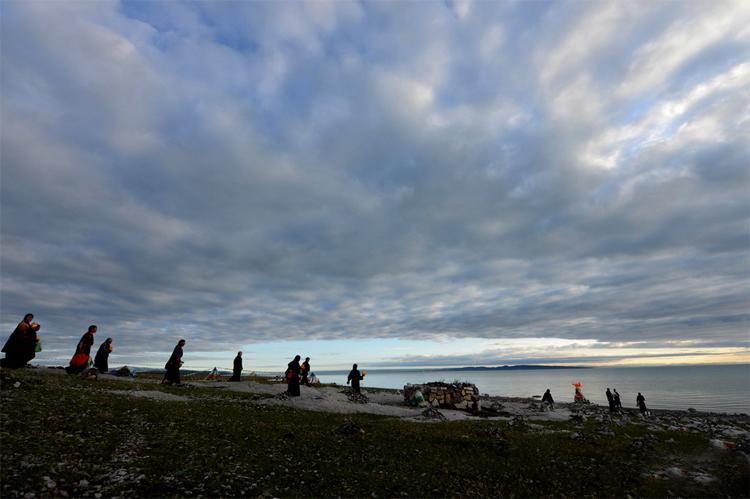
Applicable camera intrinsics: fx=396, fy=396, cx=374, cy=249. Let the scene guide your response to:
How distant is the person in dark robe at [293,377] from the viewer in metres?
29.1

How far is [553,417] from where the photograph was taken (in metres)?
29.7

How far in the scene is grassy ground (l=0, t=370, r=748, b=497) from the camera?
34.4 ft

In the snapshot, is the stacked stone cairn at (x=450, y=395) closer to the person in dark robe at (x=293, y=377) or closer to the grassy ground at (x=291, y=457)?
the person in dark robe at (x=293, y=377)

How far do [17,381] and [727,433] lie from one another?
37.1 metres

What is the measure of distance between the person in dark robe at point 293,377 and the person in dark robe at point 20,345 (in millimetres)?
15597

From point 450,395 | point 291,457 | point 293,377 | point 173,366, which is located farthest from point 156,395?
point 450,395

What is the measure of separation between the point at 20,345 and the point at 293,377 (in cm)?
1654

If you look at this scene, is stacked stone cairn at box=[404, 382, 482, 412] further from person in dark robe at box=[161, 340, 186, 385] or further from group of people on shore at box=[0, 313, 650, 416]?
person in dark robe at box=[161, 340, 186, 385]

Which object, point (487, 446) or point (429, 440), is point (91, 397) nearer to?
point (429, 440)

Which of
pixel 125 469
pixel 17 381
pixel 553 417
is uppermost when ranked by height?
pixel 17 381

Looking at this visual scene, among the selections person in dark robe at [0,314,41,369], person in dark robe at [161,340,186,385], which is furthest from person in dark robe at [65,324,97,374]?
person in dark robe at [161,340,186,385]

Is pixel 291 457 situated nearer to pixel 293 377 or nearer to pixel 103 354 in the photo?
pixel 293 377

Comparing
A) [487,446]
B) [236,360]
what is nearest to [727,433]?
[487,446]

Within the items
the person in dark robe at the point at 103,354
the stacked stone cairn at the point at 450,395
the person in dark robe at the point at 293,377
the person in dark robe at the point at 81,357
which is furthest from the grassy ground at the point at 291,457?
the stacked stone cairn at the point at 450,395
